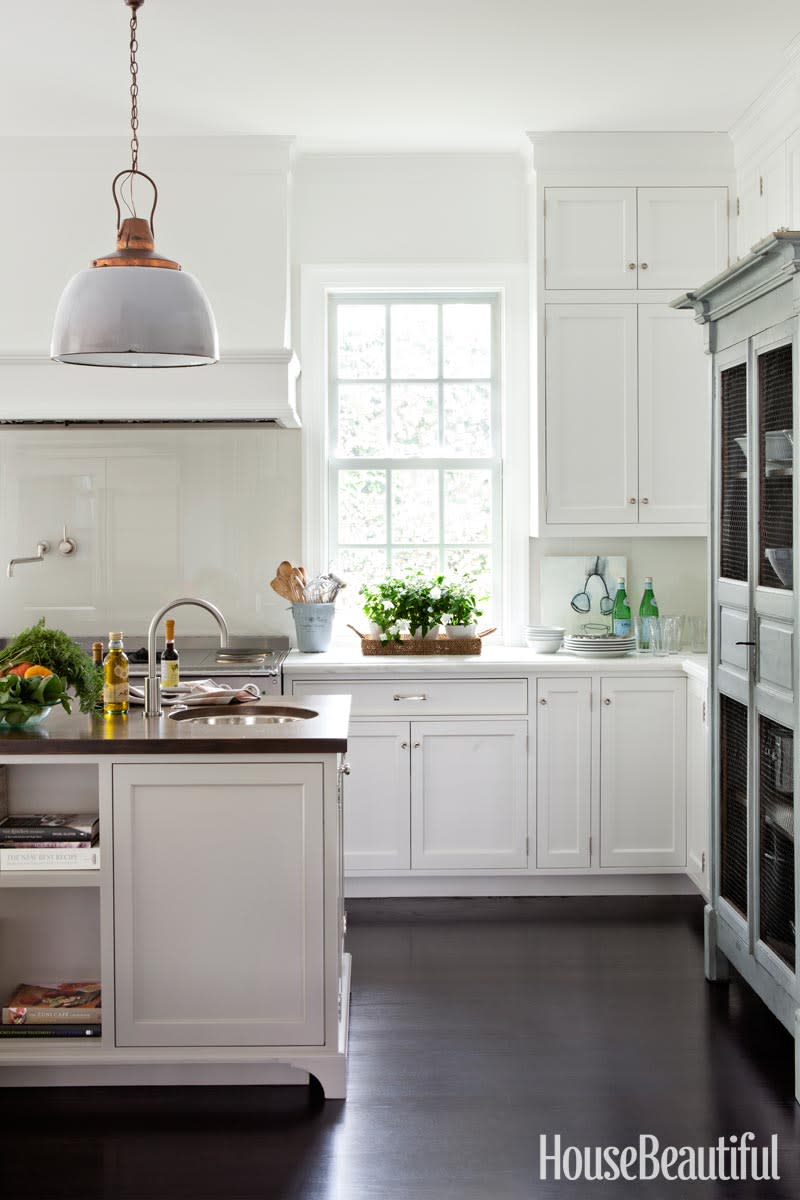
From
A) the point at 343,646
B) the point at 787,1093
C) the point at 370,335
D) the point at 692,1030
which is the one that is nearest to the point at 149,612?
the point at 343,646

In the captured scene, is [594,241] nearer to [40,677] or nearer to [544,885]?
[544,885]

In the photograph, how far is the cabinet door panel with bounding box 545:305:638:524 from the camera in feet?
14.7

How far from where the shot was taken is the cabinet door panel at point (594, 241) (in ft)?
14.6

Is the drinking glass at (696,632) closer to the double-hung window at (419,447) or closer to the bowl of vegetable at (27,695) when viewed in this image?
the double-hung window at (419,447)

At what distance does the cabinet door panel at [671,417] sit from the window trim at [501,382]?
0.55 meters

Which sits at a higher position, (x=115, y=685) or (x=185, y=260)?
(x=185, y=260)

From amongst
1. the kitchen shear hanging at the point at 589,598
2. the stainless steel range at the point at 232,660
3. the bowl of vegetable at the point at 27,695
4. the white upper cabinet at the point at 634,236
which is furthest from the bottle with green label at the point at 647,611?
the bowl of vegetable at the point at 27,695

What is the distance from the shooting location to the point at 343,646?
4883mm

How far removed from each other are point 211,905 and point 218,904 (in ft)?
0.06

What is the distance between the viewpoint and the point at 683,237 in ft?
14.7

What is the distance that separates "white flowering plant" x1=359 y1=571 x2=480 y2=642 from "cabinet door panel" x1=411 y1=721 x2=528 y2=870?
464 mm

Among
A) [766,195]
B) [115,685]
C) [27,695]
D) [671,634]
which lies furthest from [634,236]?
[27,695]

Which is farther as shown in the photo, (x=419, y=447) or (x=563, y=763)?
(x=419, y=447)

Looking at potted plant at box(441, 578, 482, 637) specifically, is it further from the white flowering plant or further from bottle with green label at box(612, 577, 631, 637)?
bottle with green label at box(612, 577, 631, 637)
